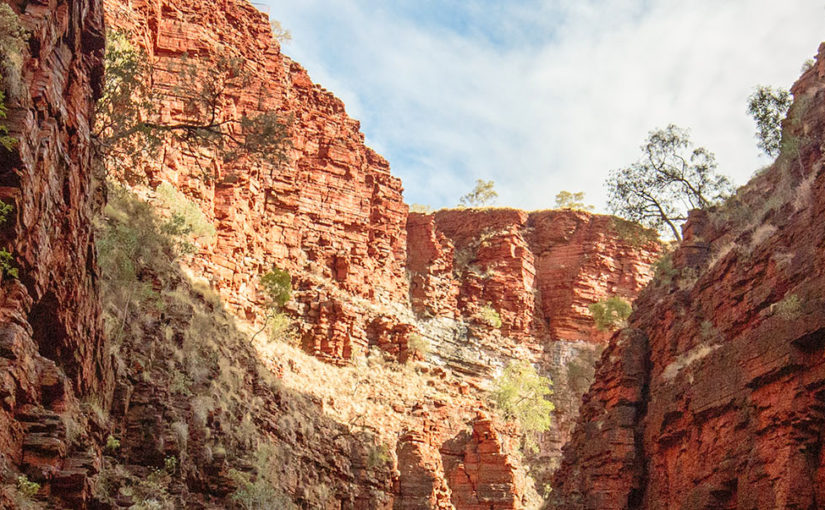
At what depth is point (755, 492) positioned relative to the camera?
21.7 meters

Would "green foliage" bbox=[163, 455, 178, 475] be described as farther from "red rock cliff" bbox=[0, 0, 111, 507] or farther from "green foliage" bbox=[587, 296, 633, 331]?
"green foliage" bbox=[587, 296, 633, 331]

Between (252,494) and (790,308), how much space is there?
13140mm

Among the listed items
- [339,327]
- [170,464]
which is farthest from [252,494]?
[339,327]

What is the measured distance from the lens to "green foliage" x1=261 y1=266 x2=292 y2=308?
4741cm

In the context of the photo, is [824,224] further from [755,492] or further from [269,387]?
[269,387]

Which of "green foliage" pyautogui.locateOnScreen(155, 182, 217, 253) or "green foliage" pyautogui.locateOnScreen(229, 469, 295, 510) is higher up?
"green foliage" pyautogui.locateOnScreen(155, 182, 217, 253)

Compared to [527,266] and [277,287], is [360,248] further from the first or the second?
[527,266]

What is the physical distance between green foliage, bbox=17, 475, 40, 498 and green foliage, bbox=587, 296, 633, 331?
52485 millimetres

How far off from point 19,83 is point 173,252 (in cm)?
1981

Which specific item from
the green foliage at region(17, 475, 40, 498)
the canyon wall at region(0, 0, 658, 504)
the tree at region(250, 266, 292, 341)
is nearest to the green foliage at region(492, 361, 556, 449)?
the canyon wall at region(0, 0, 658, 504)

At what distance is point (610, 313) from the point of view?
209 ft

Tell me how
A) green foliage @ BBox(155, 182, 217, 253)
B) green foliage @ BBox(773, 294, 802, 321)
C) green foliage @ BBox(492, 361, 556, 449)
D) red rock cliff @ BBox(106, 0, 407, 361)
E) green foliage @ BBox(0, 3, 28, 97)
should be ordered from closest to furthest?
1. green foliage @ BBox(0, 3, 28, 97)
2. green foliage @ BBox(773, 294, 802, 321)
3. green foliage @ BBox(155, 182, 217, 253)
4. red rock cliff @ BBox(106, 0, 407, 361)
5. green foliage @ BBox(492, 361, 556, 449)

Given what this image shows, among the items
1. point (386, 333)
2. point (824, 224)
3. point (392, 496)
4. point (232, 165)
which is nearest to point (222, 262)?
point (232, 165)

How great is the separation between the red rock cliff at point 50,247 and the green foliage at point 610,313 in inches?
1910
